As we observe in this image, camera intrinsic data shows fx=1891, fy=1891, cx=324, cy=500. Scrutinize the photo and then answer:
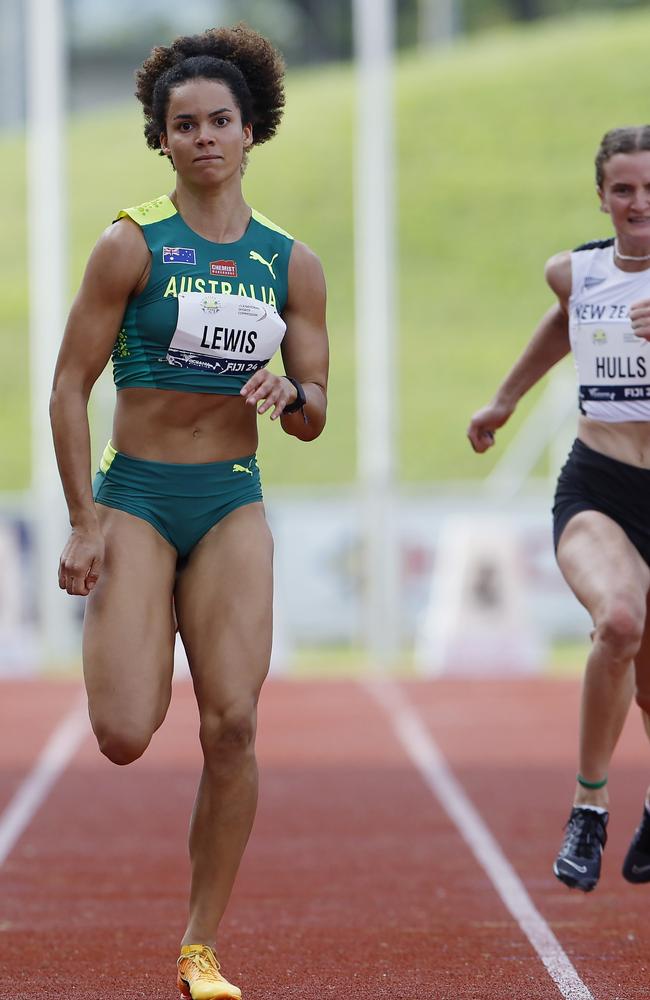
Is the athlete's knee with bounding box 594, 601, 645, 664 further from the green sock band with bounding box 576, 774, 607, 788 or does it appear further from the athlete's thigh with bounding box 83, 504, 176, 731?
the athlete's thigh with bounding box 83, 504, 176, 731

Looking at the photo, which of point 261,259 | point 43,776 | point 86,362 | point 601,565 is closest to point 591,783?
point 601,565

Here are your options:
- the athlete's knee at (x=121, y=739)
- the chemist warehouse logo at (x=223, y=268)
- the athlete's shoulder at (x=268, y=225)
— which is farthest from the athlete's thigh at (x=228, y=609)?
the athlete's shoulder at (x=268, y=225)

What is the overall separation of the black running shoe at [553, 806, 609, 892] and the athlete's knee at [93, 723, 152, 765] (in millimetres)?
1518

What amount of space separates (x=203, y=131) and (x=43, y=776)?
670cm

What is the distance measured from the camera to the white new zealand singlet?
237 inches

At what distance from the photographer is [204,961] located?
5.09m

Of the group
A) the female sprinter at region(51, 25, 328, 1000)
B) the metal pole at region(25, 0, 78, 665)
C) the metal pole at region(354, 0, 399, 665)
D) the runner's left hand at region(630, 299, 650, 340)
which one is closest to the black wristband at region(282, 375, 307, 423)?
the female sprinter at region(51, 25, 328, 1000)

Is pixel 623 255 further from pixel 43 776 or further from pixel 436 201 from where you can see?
pixel 436 201

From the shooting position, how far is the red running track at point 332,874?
5.88 metres

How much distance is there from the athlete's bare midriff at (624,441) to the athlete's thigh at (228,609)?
1.40 meters

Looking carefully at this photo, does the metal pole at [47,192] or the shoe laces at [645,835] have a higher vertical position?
the metal pole at [47,192]

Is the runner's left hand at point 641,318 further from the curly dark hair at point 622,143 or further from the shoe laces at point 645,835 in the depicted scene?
the shoe laces at point 645,835

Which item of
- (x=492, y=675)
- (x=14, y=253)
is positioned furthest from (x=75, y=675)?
(x=14, y=253)

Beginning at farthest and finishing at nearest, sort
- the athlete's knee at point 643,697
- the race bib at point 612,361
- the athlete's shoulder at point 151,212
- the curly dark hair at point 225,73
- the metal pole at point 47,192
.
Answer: the metal pole at point 47,192
the athlete's knee at point 643,697
the race bib at point 612,361
the curly dark hair at point 225,73
the athlete's shoulder at point 151,212
